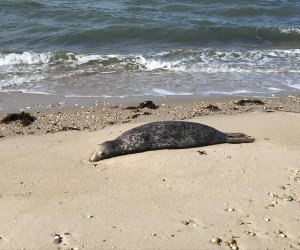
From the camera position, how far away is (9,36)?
15.6m

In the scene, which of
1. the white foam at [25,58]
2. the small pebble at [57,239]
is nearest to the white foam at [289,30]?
the white foam at [25,58]

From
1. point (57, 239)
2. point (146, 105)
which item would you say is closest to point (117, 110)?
point (146, 105)

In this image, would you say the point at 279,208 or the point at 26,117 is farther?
the point at 26,117

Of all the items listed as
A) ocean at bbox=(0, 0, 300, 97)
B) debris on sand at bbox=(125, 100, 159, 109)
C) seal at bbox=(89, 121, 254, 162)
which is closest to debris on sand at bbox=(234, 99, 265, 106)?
ocean at bbox=(0, 0, 300, 97)

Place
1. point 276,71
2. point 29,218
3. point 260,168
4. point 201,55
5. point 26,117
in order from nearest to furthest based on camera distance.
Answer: point 29,218
point 260,168
point 26,117
point 276,71
point 201,55

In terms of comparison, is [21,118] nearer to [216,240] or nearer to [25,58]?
[25,58]

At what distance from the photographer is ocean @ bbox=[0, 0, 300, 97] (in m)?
11.3

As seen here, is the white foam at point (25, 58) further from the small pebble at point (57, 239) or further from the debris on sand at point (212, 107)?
the small pebble at point (57, 239)

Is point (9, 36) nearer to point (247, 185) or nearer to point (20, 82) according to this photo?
point (20, 82)

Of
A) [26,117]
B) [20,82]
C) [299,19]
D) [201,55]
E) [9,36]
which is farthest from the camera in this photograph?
[299,19]

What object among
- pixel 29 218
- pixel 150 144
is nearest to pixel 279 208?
pixel 150 144

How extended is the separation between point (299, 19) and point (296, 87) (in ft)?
33.6

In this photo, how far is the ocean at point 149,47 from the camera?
36.9 feet

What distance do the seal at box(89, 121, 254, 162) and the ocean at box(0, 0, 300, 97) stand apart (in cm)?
323
